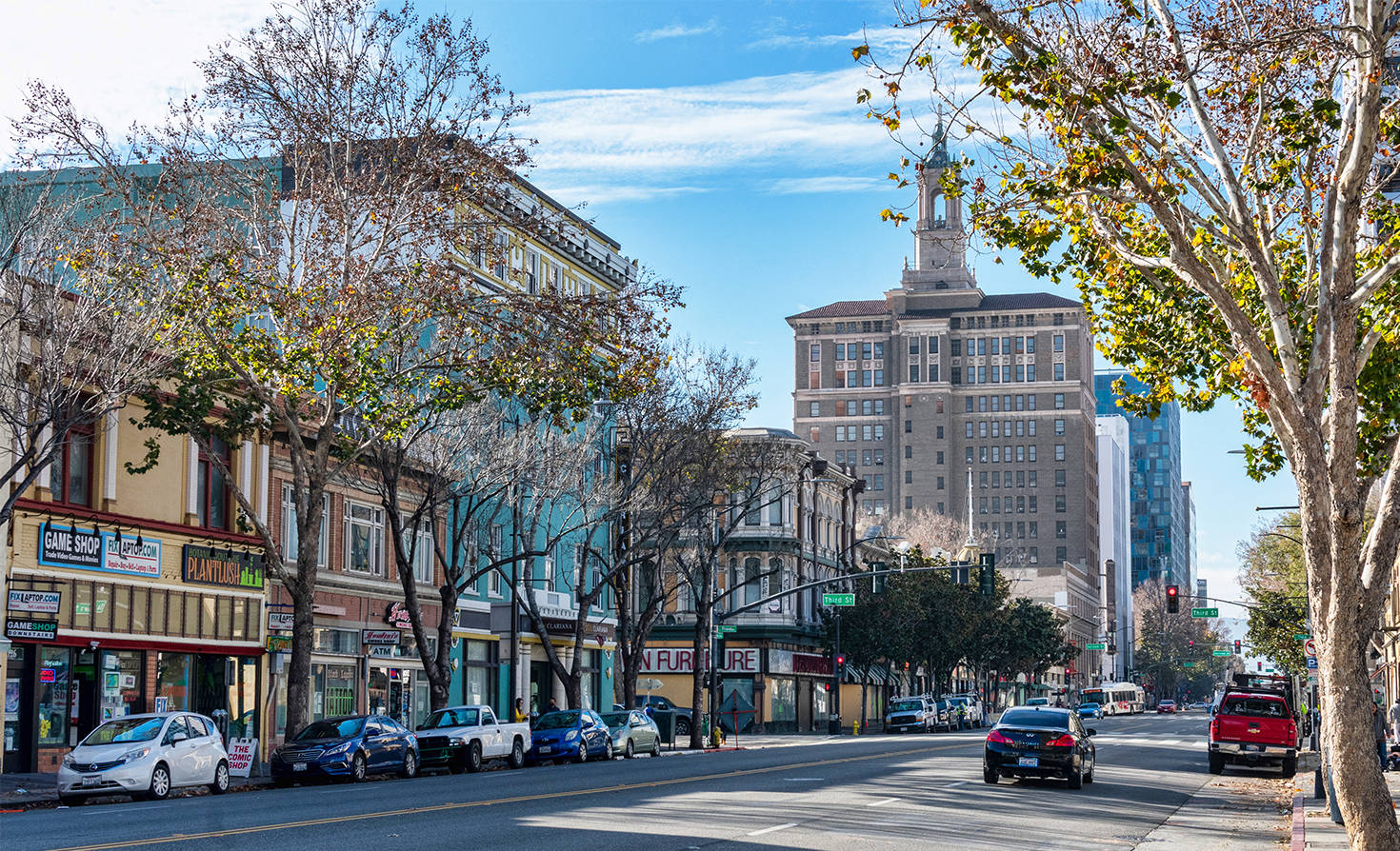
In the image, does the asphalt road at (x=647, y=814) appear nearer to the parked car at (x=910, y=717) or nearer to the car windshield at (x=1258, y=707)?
the car windshield at (x=1258, y=707)

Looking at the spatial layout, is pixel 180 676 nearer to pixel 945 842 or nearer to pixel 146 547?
pixel 146 547

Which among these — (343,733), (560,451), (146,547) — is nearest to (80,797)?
(343,733)

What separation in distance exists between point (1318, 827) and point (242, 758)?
61.8 ft

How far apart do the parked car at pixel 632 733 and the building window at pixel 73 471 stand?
48.4 feet

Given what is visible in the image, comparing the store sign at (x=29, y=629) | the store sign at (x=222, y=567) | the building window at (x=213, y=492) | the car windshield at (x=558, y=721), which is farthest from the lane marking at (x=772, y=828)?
the building window at (x=213, y=492)

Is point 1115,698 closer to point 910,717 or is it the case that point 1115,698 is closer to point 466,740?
point 910,717

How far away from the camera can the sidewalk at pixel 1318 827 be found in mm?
17828

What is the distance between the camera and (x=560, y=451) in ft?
135

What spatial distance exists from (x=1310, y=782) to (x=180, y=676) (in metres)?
25.2

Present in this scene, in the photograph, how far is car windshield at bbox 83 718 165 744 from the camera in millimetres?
24984

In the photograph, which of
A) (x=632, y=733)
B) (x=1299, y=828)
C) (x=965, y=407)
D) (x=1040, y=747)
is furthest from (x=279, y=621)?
(x=965, y=407)

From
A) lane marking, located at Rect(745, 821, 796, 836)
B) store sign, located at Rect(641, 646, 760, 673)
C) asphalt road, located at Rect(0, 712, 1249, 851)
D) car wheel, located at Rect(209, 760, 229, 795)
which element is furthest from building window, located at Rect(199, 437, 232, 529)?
store sign, located at Rect(641, 646, 760, 673)

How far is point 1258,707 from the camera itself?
36.9 metres

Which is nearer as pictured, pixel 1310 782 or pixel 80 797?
pixel 80 797
